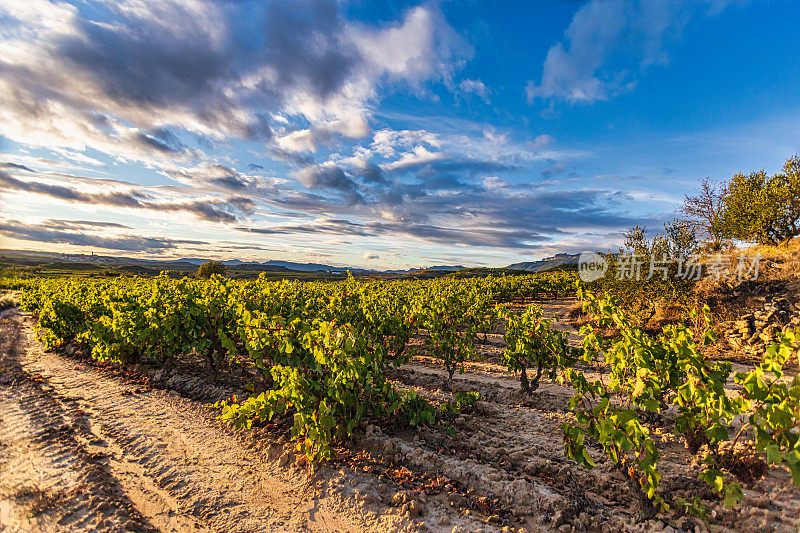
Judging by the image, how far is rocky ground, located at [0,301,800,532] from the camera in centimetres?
423

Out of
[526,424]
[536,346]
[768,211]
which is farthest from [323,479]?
[768,211]

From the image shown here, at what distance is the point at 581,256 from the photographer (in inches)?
1151

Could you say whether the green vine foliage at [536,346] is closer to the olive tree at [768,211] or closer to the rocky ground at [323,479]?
the rocky ground at [323,479]

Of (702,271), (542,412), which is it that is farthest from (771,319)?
(542,412)

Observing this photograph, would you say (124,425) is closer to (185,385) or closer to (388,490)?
(185,385)

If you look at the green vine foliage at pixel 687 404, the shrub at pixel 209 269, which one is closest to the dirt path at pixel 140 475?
the green vine foliage at pixel 687 404

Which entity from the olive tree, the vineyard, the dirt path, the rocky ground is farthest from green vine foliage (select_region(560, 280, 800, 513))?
the olive tree

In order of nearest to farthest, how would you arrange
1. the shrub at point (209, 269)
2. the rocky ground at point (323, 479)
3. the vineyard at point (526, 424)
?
the vineyard at point (526, 424) → the rocky ground at point (323, 479) → the shrub at point (209, 269)

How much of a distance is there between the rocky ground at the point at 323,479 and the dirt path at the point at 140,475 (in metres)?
0.02

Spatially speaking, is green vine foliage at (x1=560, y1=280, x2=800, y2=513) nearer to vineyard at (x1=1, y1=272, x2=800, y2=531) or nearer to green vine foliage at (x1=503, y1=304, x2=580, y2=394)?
vineyard at (x1=1, y1=272, x2=800, y2=531)

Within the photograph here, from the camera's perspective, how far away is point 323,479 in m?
5.00

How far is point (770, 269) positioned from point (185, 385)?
82.5 ft

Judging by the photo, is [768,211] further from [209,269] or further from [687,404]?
[209,269]

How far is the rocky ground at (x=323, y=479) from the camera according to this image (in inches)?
166
